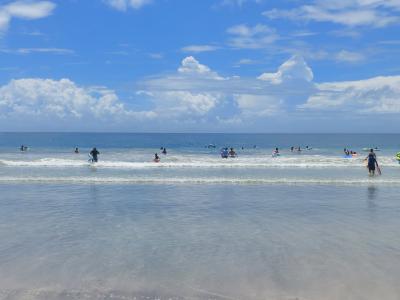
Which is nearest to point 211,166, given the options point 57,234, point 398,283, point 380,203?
point 380,203

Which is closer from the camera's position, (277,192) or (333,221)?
(333,221)

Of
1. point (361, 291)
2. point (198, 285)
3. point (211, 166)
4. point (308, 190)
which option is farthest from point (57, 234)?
point (211, 166)

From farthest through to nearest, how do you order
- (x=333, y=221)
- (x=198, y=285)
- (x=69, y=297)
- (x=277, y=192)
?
1. (x=277, y=192)
2. (x=333, y=221)
3. (x=198, y=285)
4. (x=69, y=297)

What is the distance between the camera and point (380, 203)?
17438mm

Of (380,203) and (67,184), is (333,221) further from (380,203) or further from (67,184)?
(67,184)

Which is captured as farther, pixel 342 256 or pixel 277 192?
pixel 277 192

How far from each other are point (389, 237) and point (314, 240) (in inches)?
84.9

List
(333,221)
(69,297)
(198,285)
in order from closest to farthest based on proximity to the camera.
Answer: (69,297) < (198,285) < (333,221)

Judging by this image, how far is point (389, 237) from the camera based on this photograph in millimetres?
11453

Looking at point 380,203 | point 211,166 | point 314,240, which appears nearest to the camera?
point 314,240

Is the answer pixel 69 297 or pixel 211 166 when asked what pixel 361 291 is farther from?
pixel 211 166

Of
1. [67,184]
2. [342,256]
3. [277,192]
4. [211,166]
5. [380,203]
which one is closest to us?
[342,256]

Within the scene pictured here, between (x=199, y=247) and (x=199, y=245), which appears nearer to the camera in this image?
(x=199, y=247)

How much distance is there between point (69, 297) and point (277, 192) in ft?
48.5
